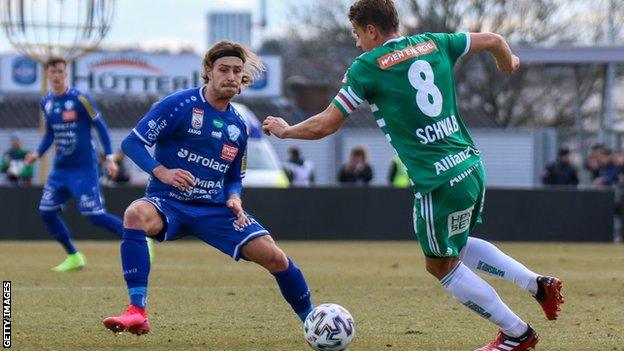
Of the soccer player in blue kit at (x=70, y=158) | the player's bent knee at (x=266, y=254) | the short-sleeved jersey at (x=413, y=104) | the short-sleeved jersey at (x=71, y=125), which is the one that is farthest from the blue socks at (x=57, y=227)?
the short-sleeved jersey at (x=413, y=104)

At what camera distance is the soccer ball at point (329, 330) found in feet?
26.0

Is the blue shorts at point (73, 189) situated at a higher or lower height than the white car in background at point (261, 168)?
higher

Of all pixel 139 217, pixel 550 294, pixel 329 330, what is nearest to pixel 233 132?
pixel 139 217

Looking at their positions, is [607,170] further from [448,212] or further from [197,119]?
[448,212]

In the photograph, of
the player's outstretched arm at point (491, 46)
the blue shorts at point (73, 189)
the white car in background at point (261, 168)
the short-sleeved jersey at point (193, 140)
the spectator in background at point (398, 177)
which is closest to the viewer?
the player's outstretched arm at point (491, 46)

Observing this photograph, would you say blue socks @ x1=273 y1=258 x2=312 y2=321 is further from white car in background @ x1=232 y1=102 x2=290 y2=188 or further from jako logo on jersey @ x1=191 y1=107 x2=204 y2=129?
white car in background @ x1=232 y1=102 x2=290 y2=188

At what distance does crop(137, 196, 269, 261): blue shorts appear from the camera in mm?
8656

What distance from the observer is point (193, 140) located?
8.84 m

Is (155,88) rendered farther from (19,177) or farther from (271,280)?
(271,280)

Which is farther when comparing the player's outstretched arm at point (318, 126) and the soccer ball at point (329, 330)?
the soccer ball at point (329, 330)

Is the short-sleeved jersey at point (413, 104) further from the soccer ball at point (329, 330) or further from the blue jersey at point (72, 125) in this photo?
the blue jersey at point (72, 125)

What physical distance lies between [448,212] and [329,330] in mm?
1025

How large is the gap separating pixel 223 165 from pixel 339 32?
39265 millimetres

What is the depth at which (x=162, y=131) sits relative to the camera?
8.79 metres
